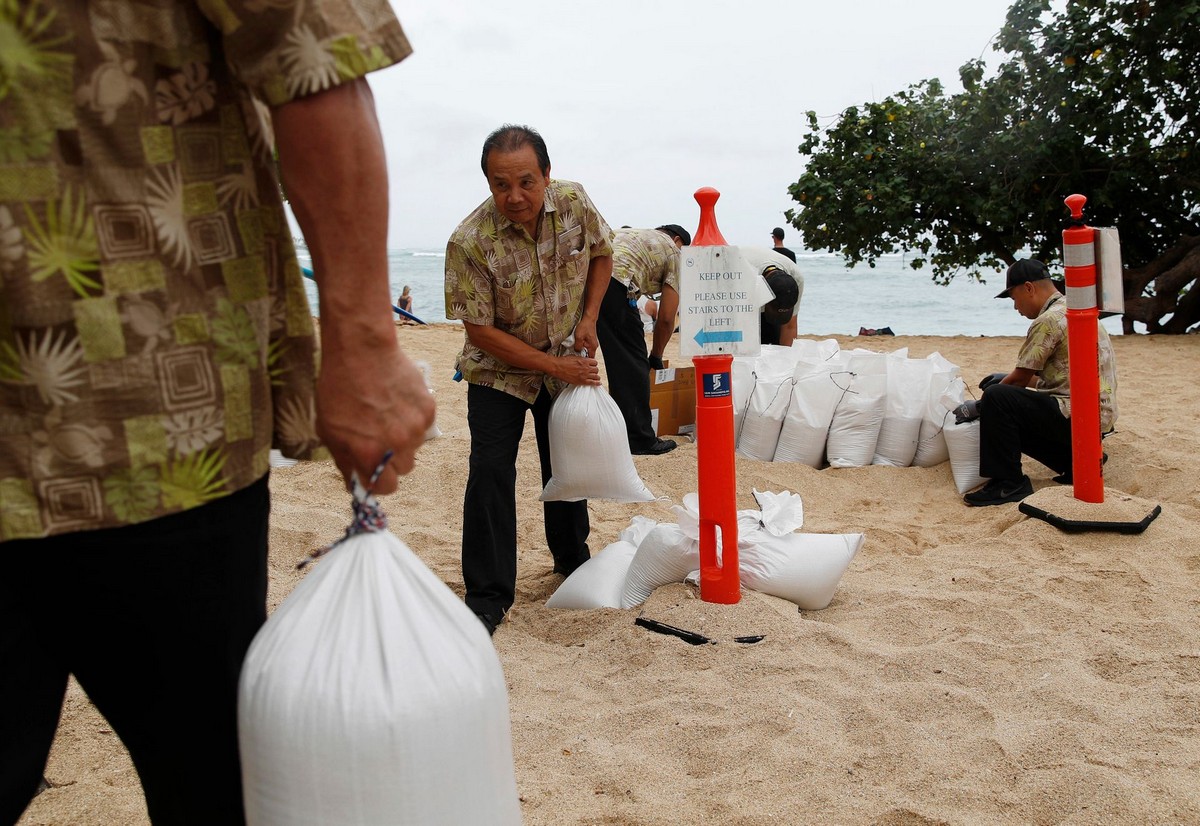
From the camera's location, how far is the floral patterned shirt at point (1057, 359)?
4937mm

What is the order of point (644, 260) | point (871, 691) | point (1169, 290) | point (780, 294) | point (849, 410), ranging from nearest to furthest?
point (871, 691) → point (849, 410) → point (644, 260) → point (780, 294) → point (1169, 290)

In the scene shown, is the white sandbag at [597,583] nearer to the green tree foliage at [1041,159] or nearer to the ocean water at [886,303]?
the green tree foliage at [1041,159]

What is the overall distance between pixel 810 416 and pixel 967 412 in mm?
861

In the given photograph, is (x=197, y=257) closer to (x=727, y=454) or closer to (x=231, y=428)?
(x=231, y=428)

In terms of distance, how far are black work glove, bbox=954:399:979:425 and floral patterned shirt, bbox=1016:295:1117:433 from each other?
321 millimetres

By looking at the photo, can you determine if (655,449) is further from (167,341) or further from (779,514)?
(167,341)

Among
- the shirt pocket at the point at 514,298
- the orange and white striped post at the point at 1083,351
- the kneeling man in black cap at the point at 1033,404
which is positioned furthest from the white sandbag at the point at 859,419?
the shirt pocket at the point at 514,298

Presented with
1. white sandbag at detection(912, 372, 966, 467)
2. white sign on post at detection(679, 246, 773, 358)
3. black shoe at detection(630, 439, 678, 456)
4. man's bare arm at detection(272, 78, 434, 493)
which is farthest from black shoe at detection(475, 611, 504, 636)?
white sandbag at detection(912, 372, 966, 467)

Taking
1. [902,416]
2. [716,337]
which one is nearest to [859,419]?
[902,416]

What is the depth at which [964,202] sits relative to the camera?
1192 cm

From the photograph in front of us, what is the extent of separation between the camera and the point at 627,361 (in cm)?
614

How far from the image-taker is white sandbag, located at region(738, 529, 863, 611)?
11.0ft

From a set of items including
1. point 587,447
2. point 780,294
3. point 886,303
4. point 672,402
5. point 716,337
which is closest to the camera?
point 716,337

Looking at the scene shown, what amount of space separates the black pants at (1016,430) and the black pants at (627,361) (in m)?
1.87
